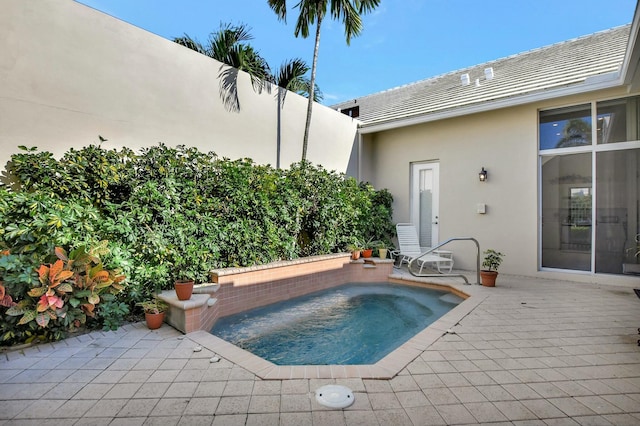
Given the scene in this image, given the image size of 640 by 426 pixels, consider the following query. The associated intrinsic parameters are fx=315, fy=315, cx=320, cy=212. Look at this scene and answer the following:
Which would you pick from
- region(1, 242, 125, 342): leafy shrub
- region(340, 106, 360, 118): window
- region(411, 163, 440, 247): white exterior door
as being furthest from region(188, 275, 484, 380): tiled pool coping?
region(340, 106, 360, 118): window

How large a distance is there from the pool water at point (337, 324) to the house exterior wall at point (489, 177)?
2385mm

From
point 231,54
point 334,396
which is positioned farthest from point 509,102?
point 334,396

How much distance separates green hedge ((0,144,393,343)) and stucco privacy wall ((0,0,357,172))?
0.39 m

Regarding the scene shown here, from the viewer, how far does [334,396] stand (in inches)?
91.3

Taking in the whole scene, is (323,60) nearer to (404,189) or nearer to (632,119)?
(404,189)

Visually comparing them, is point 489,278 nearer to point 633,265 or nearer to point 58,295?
point 633,265

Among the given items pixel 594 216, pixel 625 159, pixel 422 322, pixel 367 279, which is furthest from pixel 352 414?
pixel 625 159

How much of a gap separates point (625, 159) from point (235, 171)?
23.9ft

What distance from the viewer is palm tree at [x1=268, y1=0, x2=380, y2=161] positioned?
272 inches

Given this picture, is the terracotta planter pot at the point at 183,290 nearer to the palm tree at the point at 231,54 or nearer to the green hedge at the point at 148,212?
the green hedge at the point at 148,212

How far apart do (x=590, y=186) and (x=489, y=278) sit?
2.92m

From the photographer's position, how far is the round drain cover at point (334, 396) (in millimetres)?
2221

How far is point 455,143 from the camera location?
7.98 metres

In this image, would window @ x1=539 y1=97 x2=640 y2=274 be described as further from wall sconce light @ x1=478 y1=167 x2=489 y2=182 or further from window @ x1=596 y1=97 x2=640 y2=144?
wall sconce light @ x1=478 y1=167 x2=489 y2=182
